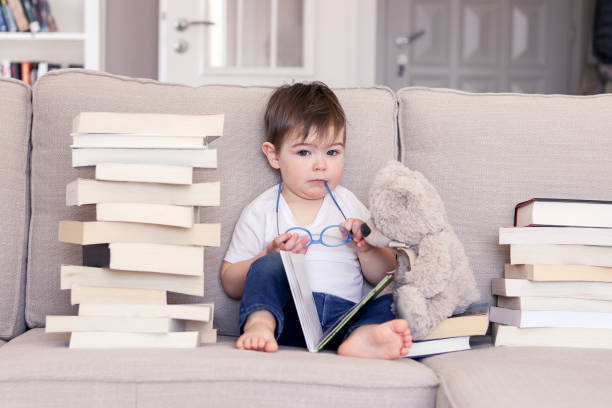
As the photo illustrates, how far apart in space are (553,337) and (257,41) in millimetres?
Answer: 2422

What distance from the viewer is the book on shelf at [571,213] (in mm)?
1269

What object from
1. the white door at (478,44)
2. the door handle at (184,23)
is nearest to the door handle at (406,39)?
the white door at (478,44)

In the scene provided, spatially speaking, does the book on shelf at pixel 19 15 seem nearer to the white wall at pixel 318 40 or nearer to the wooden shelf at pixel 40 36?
the wooden shelf at pixel 40 36

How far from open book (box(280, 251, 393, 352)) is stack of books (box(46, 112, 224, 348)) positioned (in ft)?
0.53

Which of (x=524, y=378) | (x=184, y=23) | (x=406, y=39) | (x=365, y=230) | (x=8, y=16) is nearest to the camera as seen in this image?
(x=524, y=378)

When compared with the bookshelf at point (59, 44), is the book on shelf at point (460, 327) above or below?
below

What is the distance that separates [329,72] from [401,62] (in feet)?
2.64

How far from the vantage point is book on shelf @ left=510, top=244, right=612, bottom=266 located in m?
1.27

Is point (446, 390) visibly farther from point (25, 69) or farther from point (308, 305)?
point (25, 69)

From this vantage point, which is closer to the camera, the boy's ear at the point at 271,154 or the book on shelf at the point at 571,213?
the book on shelf at the point at 571,213

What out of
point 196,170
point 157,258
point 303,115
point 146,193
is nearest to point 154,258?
point 157,258

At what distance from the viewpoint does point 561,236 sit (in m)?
1.27

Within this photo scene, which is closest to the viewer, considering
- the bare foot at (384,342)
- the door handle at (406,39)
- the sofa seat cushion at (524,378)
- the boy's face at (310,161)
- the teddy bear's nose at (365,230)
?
the sofa seat cushion at (524,378)

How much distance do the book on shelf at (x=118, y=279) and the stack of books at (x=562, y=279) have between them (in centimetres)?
64
